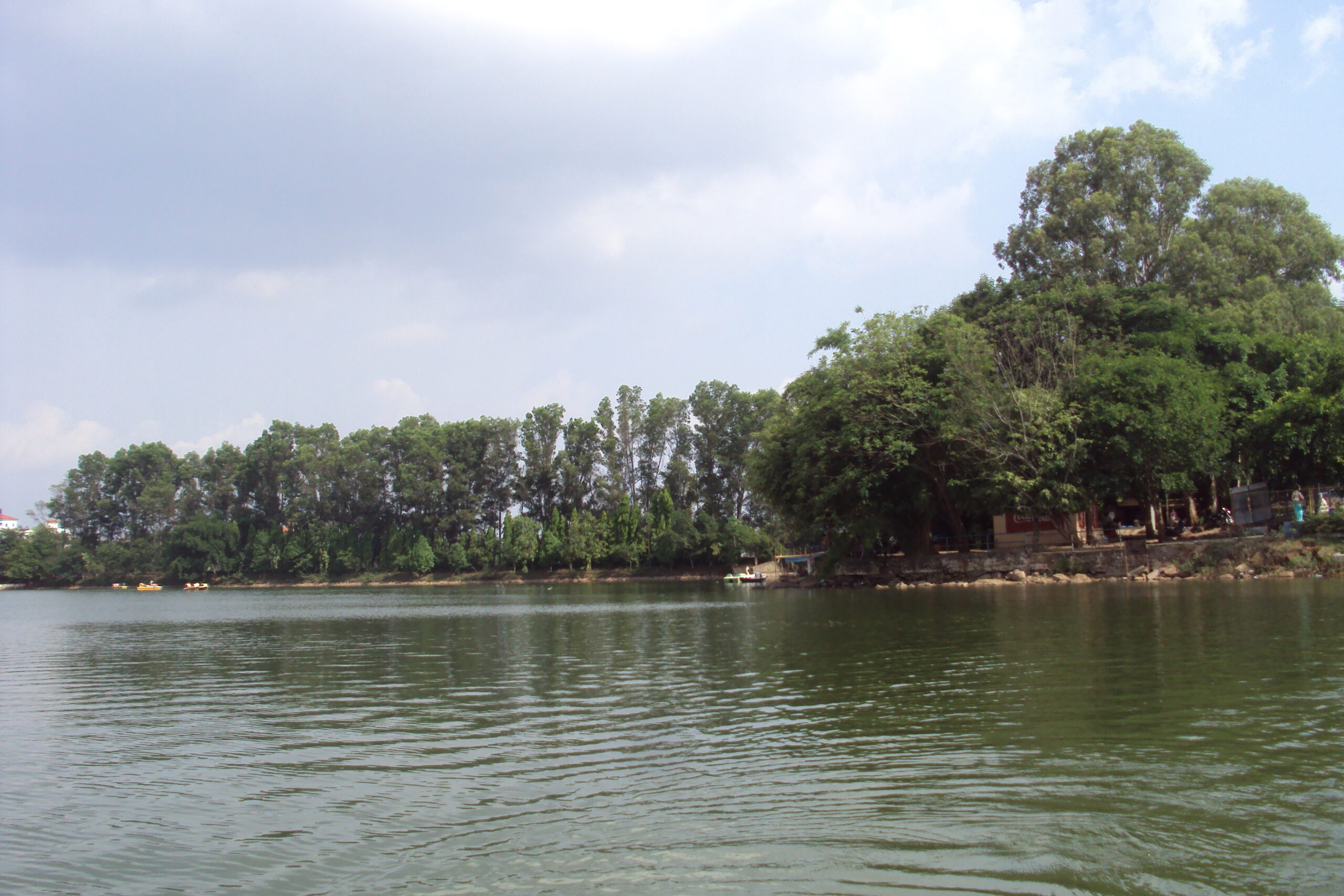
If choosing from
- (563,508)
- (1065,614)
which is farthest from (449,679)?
(563,508)

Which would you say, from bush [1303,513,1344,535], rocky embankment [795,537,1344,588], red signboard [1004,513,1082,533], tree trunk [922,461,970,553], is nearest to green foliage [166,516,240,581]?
rocky embankment [795,537,1344,588]

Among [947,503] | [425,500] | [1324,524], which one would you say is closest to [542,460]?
[425,500]

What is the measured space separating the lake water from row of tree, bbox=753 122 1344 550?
65.9 ft

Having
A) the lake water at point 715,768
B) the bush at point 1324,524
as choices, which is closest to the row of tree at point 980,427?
the bush at point 1324,524

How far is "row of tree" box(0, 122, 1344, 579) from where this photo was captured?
1569 inches

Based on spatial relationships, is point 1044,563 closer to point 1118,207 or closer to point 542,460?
point 1118,207

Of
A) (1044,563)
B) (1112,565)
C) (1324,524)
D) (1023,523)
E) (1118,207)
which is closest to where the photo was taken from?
(1324,524)

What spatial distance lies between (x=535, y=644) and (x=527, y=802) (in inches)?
601

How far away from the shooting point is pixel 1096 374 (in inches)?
1610

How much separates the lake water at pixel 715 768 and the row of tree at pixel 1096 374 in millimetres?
20078

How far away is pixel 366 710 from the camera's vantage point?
1351 cm

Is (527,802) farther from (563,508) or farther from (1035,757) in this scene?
(563,508)

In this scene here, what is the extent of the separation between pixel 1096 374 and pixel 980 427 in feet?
18.6

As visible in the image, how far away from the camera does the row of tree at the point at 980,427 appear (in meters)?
39.8
